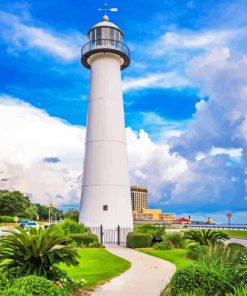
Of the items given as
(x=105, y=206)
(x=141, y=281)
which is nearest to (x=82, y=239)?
(x=105, y=206)

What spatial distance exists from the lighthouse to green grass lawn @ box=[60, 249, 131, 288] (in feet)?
36.7

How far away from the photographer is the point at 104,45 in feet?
114

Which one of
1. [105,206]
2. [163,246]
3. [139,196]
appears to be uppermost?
[139,196]

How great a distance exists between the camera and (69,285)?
11.1m

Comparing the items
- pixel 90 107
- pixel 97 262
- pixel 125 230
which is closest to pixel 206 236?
pixel 97 262

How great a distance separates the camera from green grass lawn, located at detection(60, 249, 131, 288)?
45.7 ft

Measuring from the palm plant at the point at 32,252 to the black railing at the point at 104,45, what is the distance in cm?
2582

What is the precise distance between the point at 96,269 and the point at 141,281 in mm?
3215

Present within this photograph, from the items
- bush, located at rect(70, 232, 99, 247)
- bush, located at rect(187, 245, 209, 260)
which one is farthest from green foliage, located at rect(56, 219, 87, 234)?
bush, located at rect(187, 245, 209, 260)

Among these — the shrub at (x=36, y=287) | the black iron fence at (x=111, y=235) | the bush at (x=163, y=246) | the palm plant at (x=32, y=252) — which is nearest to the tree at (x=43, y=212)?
the black iron fence at (x=111, y=235)

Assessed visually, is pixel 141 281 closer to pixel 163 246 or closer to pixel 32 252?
pixel 32 252

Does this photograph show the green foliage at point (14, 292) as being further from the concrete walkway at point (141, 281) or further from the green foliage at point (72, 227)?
the green foliage at point (72, 227)

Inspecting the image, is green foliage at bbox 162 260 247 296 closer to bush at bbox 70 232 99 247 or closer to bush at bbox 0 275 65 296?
bush at bbox 0 275 65 296

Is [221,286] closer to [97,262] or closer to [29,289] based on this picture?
[29,289]
